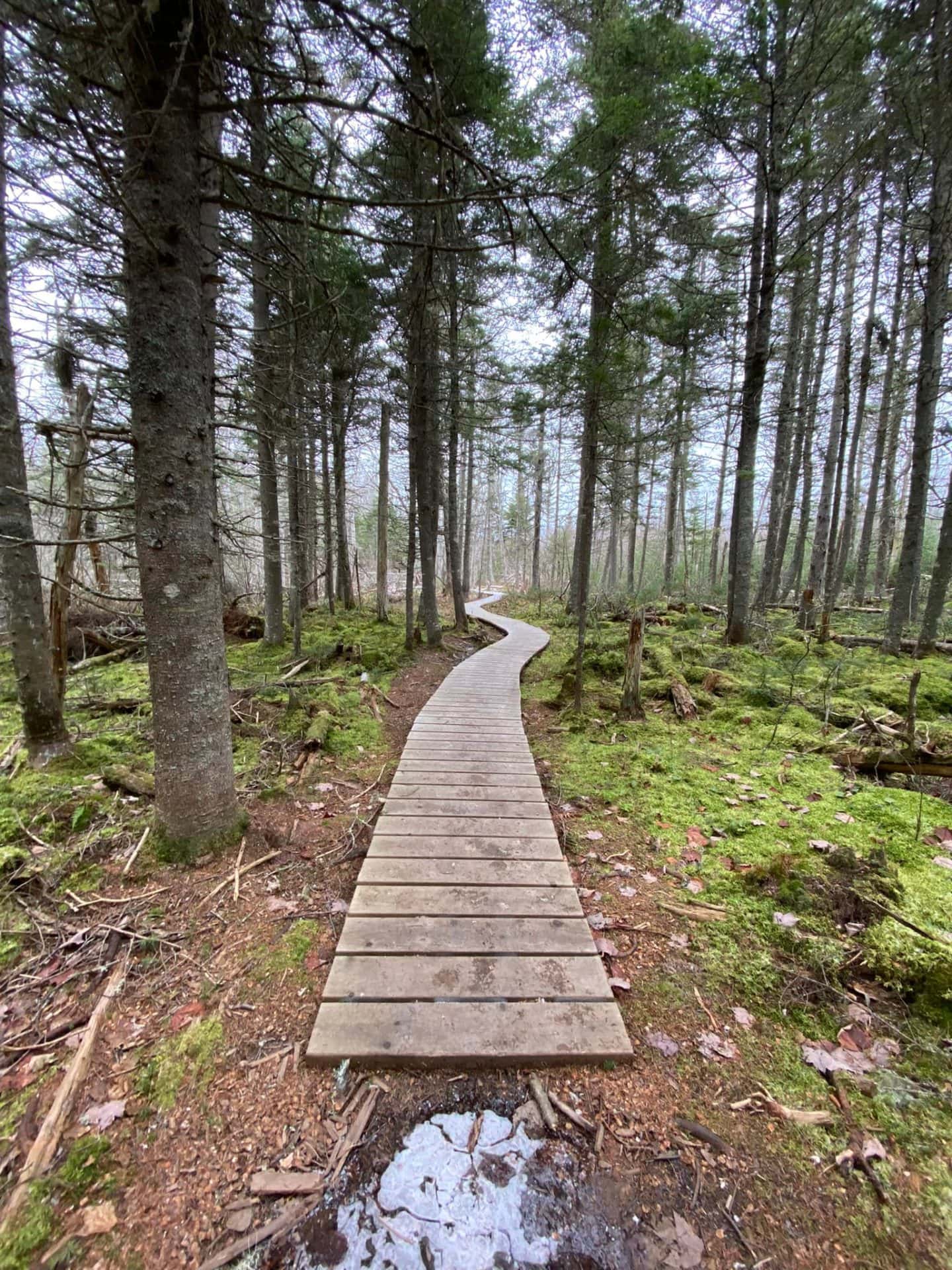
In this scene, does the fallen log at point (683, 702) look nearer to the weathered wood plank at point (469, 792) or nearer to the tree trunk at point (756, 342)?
the weathered wood plank at point (469, 792)

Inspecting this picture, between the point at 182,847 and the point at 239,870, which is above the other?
the point at 182,847

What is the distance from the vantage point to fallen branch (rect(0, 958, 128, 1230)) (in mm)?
1332

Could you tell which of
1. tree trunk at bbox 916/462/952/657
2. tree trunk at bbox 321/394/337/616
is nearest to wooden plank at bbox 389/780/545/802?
tree trunk at bbox 321/394/337/616

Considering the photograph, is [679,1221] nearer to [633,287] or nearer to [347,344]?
[633,287]

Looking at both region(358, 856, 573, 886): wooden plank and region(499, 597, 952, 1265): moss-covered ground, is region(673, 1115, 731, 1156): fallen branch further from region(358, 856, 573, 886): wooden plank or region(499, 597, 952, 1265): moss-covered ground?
region(358, 856, 573, 886): wooden plank

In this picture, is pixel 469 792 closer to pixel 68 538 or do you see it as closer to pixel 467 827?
pixel 467 827

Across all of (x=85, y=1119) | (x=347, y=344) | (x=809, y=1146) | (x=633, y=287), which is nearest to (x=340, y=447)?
(x=347, y=344)

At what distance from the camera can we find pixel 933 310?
738cm

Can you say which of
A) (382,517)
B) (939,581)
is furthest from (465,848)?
(382,517)

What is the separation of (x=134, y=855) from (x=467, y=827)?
6.63ft

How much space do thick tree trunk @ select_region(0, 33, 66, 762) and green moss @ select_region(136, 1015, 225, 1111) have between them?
10.1ft

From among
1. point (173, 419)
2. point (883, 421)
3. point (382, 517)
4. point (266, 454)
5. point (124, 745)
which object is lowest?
point (124, 745)

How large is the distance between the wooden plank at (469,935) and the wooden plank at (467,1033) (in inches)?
10.3

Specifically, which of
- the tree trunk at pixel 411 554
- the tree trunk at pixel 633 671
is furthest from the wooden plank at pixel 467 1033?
the tree trunk at pixel 411 554
